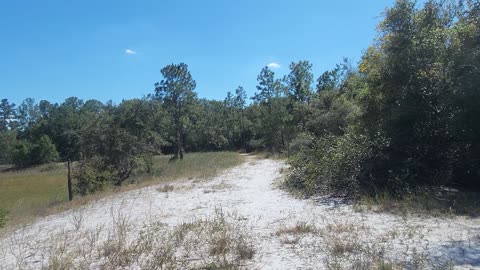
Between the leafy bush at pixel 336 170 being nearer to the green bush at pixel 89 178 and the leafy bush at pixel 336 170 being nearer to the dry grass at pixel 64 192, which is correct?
the dry grass at pixel 64 192

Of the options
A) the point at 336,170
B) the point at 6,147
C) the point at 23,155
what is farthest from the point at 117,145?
the point at 6,147

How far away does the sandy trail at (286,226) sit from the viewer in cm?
508

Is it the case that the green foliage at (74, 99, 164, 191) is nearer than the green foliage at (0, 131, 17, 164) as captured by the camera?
Yes

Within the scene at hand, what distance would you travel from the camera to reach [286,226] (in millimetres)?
7008

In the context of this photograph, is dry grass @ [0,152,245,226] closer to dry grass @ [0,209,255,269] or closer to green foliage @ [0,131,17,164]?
dry grass @ [0,209,255,269]

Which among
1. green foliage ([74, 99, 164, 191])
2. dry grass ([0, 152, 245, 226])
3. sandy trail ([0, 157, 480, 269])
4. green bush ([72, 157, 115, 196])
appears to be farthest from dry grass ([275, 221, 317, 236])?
green foliage ([74, 99, 164, 191])

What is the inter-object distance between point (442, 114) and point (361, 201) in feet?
12.5

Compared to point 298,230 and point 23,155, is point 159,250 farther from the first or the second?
point 23,155

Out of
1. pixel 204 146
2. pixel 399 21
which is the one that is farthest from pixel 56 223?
pixel 204 146

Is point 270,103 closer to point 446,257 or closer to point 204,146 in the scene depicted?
point 204,146

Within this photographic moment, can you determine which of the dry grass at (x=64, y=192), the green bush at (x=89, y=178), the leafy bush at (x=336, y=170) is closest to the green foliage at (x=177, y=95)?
the dry grass at (x=64, y=192)

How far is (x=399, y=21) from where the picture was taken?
11109 mm

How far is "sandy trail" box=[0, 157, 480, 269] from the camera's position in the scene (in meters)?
5.08

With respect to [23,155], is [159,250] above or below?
above
